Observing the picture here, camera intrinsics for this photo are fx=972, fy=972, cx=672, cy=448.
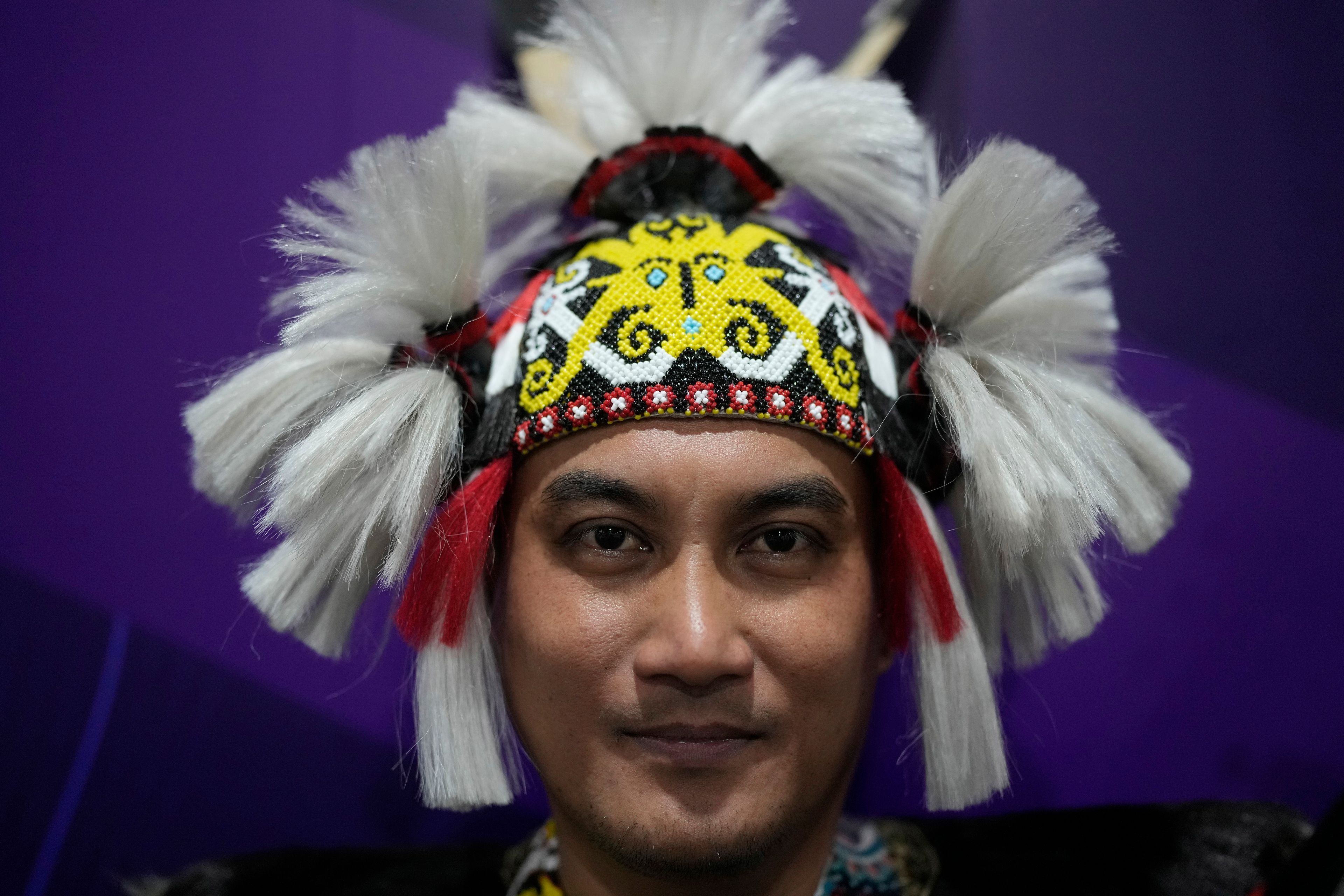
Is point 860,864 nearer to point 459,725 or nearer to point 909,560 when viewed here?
point 909,560

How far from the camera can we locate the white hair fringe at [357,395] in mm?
1229

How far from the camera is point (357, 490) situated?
125 cm

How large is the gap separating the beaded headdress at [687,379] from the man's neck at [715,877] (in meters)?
0.14

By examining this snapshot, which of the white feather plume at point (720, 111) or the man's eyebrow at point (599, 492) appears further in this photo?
the white feather plume at point (720, 111)

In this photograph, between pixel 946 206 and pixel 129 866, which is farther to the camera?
pixel 129 866

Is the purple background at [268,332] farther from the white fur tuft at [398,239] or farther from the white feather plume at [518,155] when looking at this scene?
the white fur tuft at [398,239]

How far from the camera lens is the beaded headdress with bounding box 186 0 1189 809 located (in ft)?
3.99

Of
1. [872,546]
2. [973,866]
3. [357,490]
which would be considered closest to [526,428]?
[357,490]

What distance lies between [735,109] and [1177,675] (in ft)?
4.22

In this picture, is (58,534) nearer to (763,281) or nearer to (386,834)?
(386,834)

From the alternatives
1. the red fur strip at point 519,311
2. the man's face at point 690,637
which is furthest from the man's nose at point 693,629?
the red fur strip at point 519,311

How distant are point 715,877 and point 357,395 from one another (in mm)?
762

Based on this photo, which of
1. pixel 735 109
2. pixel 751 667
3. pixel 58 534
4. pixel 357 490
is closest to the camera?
pixel 751 667

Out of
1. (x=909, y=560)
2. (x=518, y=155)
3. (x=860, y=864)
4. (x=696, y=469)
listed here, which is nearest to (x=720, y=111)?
(x=518, y=155)
